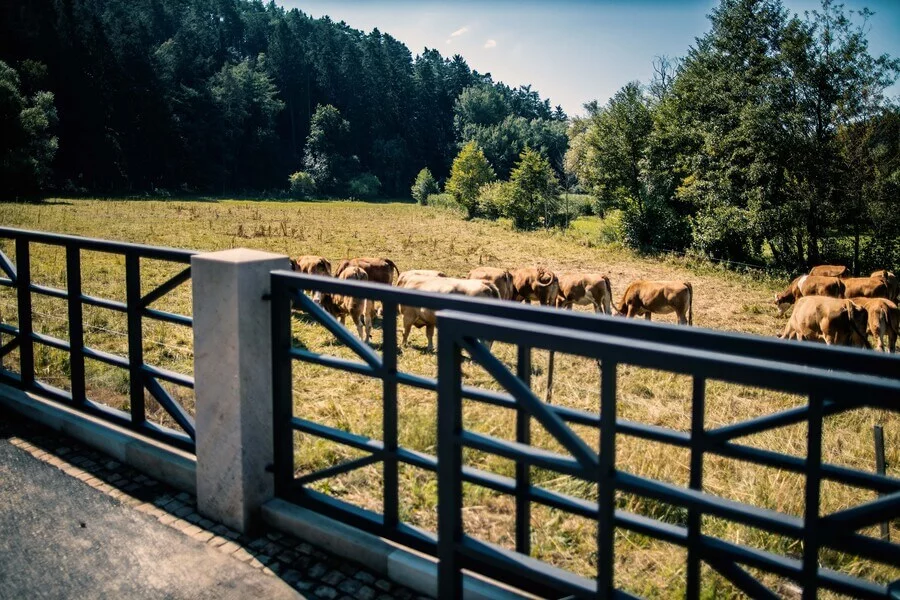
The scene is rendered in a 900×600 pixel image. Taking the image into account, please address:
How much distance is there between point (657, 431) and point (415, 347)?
1022 cm

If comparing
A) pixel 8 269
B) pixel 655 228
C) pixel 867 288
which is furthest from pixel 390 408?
pixel 655 228

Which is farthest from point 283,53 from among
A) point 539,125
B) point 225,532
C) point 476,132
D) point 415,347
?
point 225,532

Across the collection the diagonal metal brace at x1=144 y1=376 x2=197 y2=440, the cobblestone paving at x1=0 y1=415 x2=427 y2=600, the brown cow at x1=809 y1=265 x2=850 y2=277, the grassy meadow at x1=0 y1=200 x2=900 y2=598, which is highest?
the diagonal metal brace at x1=144 y1=376 x2=197 y2=440

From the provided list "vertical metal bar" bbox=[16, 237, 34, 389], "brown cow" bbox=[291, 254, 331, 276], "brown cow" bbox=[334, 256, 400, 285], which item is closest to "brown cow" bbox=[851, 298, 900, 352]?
"brown cow" bbox=[334, 256, 400, 285]

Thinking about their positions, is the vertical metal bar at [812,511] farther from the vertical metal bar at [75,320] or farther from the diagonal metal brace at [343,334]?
the vertical metal bar at [75,320]

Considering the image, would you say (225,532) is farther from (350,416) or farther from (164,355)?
(164,355)

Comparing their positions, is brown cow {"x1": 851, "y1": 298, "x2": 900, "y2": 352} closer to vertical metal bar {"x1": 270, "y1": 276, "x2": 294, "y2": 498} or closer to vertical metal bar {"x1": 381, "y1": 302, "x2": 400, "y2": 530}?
vertical metal bar {"x1": 381, "y1": 302, "x2": 400, "y2": 530}

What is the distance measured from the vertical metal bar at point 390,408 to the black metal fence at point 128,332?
4.92ft

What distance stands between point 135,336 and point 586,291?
1368 centimetres

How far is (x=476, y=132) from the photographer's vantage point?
116 metres

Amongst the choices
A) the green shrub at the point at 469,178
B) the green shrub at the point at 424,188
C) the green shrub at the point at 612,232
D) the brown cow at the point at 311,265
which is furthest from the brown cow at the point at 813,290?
the green shrub at the point at 424,188

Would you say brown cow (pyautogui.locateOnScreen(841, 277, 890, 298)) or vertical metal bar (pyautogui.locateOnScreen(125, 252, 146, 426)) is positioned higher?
vertical metal bar (pyautogui.locateOnScreen(125, 252, 146, 426))

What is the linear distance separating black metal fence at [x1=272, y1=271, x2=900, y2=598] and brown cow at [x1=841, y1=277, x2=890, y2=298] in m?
18.5

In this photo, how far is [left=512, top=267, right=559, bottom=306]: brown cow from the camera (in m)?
16.8
